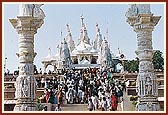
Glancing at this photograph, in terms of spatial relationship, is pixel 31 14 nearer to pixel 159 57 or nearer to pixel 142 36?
pixel 142 36

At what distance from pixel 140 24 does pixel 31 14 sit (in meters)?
3.10

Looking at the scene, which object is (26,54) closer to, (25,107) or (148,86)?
(25,107)

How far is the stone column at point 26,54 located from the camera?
1167cm

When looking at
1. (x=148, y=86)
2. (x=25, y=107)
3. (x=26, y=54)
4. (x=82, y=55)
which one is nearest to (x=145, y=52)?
(x=148, y=86)

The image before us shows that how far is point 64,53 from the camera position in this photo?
45.2 m

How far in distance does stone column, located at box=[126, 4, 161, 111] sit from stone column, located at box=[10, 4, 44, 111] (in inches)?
108

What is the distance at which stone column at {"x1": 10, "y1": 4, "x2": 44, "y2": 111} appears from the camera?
38.3 ft

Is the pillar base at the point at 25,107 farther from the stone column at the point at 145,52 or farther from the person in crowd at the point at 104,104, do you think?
the stone column at the point at 145,52

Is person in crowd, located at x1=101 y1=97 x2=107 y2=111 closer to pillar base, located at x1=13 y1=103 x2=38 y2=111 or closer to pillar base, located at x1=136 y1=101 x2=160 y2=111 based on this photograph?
pillar base, located at x1=136 y1=101 x2=160 y2=111

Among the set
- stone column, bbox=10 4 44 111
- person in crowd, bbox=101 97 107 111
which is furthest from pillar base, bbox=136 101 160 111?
stone column, bbox=10 4 44 111

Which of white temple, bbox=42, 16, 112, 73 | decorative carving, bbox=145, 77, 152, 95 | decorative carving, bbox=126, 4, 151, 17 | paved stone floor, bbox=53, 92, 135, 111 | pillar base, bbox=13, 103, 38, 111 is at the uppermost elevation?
white temple, bbox=42, 16, 112, 73

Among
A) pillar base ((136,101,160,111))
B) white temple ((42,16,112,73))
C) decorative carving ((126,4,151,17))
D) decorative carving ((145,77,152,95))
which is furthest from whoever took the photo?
white temple ((42,16,112,73))

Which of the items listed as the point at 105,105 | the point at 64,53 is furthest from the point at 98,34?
the point at 105,105

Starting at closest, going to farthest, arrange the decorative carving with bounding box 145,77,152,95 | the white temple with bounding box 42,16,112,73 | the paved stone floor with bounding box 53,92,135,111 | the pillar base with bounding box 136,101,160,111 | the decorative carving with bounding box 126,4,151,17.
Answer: the pillar base with bounding box 136,101,160,111 < the decorative carving with bounding box 145,77,152,95 < the decorative carving with bounding box 126,4,151,17 < the paved stone floor with bounding box 53,92,135,111 < the white temple with bounding box 42,16,112,73
